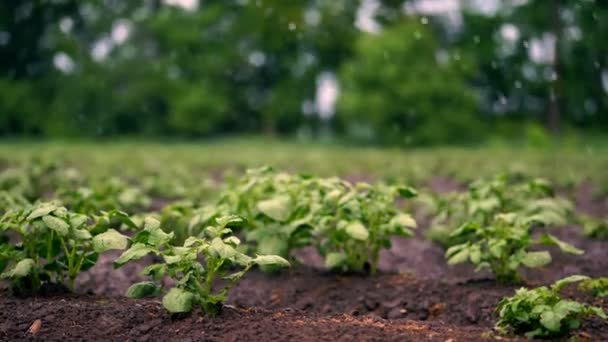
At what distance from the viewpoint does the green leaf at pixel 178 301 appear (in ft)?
9.62

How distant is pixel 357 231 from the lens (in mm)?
3873

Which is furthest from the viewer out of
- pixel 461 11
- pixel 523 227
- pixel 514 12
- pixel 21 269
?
pixel 461 11

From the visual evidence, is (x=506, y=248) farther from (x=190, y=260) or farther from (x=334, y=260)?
(x=190, y=260)

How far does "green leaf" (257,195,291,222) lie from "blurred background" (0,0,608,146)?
2138 centimetres

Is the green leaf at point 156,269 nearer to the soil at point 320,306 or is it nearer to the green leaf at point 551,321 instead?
the soil at point 320,306

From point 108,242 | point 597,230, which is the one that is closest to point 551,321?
point 108,242

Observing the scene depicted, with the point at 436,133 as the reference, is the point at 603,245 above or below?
above

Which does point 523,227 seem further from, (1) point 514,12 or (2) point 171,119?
(1) point 514,12

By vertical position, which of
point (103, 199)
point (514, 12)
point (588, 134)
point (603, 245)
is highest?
point (514, 12)

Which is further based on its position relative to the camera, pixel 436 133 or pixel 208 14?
pixel 208 14

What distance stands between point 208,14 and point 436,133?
1266 centimetres

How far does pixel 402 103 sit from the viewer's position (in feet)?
80.1

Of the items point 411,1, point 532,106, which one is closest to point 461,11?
point 411,1

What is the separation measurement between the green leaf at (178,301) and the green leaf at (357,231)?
1.13m
